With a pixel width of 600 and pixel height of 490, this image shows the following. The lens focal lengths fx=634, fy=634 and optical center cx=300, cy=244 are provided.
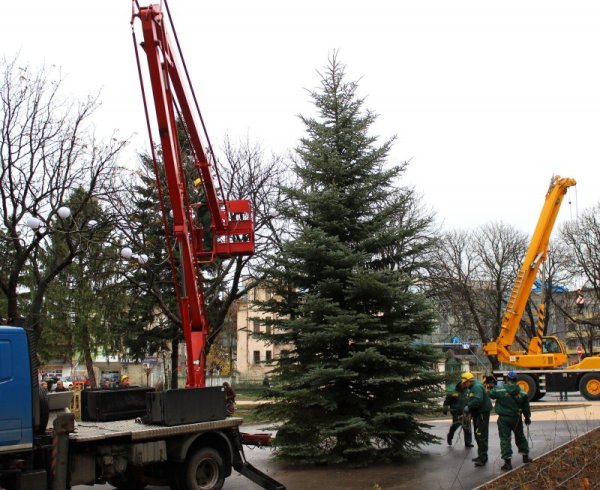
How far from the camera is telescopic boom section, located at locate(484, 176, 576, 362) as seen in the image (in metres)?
26.1

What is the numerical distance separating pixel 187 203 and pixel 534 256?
18466 millimetres

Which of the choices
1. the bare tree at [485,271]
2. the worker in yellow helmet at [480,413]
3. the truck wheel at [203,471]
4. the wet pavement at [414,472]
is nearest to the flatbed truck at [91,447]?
the truck wheel at [203,471]

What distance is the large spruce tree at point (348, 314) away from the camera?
12586 mm

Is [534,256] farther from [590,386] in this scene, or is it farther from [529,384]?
[590,386]

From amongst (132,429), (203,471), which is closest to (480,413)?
(203,471)

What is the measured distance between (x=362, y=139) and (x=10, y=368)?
29.0ft

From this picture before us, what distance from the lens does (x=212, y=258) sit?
518 inches

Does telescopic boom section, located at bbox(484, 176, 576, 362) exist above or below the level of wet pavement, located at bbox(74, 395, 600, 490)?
above

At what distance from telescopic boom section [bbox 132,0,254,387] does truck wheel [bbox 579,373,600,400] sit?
19.1m

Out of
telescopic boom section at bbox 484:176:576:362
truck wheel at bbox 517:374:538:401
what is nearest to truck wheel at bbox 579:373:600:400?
truck wheel at bbox 517:374:538:401

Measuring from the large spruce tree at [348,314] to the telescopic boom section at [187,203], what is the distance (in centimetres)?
141

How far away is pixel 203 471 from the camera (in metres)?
10.7

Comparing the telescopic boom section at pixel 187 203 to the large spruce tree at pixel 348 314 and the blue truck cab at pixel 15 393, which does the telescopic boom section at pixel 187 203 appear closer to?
the large spruce tree at pixel 348 314

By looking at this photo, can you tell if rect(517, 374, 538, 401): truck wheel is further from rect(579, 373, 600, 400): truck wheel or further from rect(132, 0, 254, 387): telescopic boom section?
rect(132, 0, 254, 387): telescopic boom section
